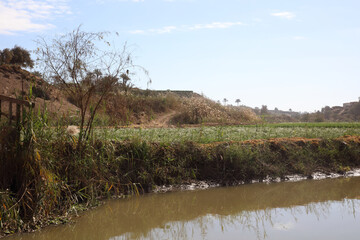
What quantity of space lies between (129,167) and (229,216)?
93.4 inches

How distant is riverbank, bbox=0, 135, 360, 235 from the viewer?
5285mm

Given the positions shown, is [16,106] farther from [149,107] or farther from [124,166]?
[149,107]

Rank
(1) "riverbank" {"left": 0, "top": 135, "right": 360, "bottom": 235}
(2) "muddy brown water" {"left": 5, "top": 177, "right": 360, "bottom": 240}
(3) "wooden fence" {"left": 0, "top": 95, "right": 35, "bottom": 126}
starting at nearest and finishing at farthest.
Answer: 1. (2) "muddy brown water" {"left": 5, "top": 177, "right": 360, "bottom": 240}
2. (1) "riverbank" {"left": 0, "top": 135, "right": 360, "bottom": 235}
3. (3) "wooden fence" {"left": 0, "top": 95, "right": 35, "bottom": 126}

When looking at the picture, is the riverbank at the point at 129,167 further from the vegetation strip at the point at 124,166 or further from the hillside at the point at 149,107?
the hillside at the point at 149,107

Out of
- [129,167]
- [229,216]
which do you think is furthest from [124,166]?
[229,216]

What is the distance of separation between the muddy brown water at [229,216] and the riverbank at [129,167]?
0.33 m

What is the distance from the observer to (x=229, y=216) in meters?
6.01

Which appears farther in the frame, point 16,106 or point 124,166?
point 124,166

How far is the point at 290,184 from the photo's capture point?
327 inches

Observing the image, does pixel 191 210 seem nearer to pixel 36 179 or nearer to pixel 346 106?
pixel 36 179

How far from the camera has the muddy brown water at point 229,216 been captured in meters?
5.11

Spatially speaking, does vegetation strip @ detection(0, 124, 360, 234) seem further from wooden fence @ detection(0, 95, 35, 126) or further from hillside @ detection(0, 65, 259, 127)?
hillside @ detection(0, 65, 259, 127)

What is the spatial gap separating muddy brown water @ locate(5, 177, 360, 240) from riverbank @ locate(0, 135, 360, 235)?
328 millimetres

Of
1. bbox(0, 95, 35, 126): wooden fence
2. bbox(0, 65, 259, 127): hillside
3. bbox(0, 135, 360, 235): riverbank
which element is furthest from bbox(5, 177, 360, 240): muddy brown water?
bbox(0, 65, 259, 127): hillside
